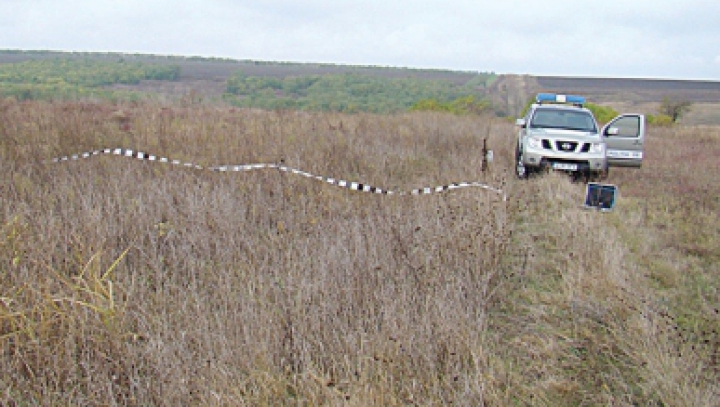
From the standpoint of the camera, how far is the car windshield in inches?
426

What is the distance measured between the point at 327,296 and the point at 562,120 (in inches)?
367

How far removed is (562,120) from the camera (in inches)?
434

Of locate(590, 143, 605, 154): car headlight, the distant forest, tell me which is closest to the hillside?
the distant forest

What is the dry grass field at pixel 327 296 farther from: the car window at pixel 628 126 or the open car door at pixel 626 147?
the car window at pixel 628 126

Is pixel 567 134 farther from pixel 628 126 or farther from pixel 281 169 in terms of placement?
pixel 281 169

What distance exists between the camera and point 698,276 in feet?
15.9

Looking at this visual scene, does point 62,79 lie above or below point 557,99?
above

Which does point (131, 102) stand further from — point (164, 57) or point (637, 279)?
point (164, 57)

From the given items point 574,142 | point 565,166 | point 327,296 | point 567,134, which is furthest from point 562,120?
point 327,296

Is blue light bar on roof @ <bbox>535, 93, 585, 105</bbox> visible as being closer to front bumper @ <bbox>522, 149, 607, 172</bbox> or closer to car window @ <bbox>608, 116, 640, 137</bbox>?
car window @ <bbox>608, 116, 640, 137</bbox>

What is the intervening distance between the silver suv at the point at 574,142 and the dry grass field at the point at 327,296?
2.95 meters

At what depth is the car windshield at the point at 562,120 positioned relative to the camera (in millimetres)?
10812

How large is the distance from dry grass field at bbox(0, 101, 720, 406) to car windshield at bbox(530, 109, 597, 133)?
4130mm

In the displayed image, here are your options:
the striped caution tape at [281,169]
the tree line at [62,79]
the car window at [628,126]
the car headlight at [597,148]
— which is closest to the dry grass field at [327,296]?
the striped caution tape at [281,169]
